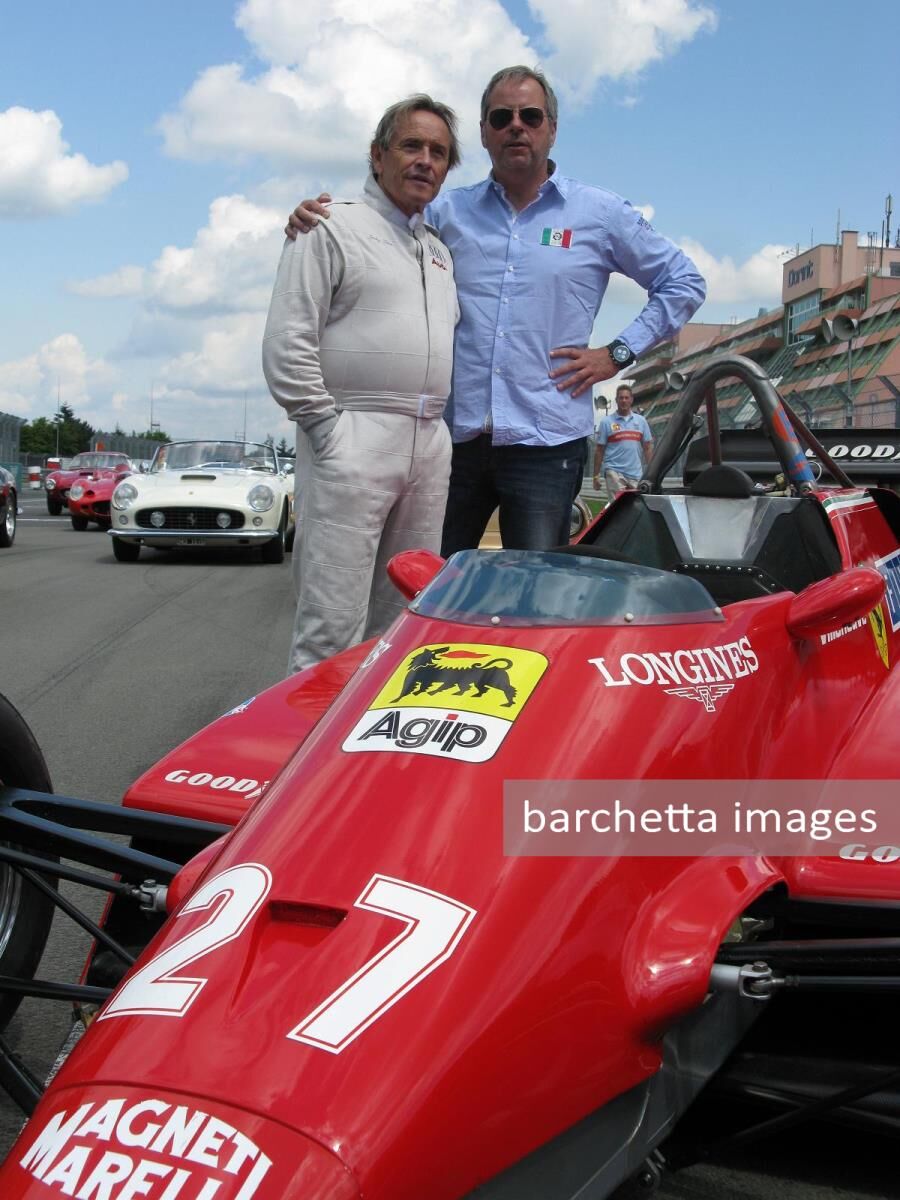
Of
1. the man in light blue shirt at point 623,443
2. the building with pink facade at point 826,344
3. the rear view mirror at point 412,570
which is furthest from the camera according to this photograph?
the building with pink facade at point 826,344

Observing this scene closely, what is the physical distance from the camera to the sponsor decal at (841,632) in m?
2.41

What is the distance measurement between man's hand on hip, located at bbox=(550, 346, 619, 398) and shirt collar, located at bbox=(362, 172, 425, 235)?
556 mm

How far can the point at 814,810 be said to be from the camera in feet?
7.47

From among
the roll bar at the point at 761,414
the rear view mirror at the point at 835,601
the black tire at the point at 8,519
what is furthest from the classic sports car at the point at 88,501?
the rear view mirror at the point at 835,601

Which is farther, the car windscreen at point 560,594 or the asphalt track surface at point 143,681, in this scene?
the asphalt track surface at point 143,681

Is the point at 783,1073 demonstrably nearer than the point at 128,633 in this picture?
Yes

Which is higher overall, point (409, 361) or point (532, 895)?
point (409, 361)

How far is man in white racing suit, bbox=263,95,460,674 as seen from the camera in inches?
135

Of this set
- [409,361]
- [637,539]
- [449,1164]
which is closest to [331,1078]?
[449,1164]

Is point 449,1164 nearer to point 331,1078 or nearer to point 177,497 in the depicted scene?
point 331,1078

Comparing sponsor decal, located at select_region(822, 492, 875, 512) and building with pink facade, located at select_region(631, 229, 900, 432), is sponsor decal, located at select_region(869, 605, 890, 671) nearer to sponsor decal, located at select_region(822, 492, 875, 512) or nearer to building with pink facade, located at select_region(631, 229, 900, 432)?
sponsor decal, located at select_region(822, 492, 875, 512)

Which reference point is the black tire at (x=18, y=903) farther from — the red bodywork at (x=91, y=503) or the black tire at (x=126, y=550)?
the red bodywork at (x=91, y=503)

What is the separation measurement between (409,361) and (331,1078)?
2.47 meters

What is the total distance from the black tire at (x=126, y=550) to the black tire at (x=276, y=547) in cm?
137
